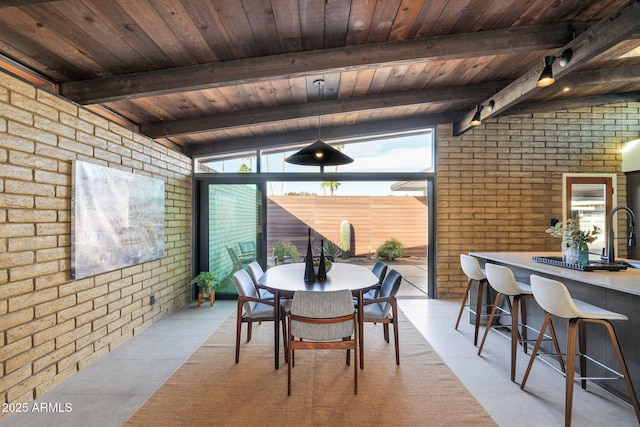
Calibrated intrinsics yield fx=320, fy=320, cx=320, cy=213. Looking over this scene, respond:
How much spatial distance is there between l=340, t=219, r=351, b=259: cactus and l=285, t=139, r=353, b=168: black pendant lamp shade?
3.71m

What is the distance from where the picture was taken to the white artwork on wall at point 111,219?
102 inches

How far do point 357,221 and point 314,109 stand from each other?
3.16 metres

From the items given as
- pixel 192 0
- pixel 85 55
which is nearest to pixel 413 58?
pixel 192 0

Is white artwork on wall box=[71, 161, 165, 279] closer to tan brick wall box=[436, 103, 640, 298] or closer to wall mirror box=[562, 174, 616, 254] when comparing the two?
tan brick wall box=[436, 103, 640, 298]

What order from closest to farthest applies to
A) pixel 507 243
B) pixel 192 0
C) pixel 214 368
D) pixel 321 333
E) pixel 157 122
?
pixel 192 0, pixel 321 333, pixel 214 368, pixel 157 122, pixel 507 243

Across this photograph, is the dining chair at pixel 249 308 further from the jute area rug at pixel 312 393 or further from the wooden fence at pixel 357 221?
the wooden fence at pixel 357 221

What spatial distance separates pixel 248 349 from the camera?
3053mm

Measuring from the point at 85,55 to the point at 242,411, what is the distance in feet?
9.07

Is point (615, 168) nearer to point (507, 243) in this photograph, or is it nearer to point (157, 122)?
point (507, 243)

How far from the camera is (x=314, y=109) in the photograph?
3.96m

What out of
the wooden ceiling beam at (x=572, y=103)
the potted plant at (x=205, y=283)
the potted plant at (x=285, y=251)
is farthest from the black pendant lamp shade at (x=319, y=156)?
the wooden ceiling beam at (x=572, y=103)

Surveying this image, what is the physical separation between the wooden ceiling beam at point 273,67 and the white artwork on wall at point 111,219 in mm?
664

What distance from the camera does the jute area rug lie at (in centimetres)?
203

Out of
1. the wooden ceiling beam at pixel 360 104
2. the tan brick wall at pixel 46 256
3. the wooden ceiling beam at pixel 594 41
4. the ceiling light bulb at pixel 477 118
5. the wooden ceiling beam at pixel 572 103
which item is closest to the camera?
the tan brick wall at pixel 46 256
